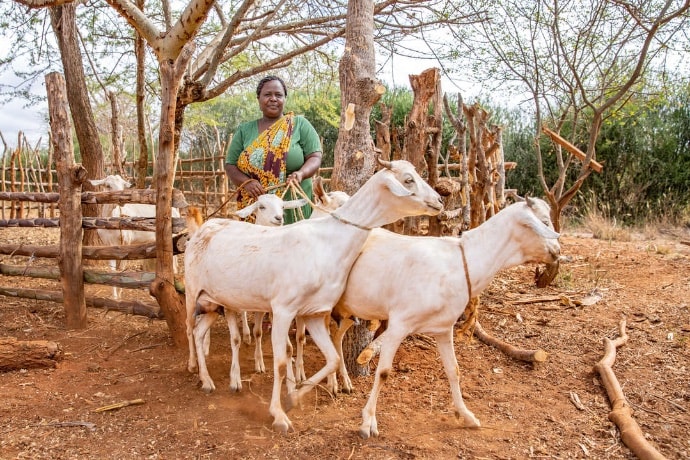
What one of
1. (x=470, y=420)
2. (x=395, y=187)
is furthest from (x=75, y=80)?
(x=470, y=420)

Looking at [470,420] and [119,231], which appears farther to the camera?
[119,231]

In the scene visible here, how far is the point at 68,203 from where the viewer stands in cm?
530

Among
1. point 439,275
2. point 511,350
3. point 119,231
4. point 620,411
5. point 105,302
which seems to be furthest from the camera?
point 119,231

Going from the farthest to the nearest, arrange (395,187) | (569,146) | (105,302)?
(569,146), (105,302), (395,187)

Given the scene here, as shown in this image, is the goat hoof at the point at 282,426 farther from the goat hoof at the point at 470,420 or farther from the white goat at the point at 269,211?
the goat hoof at the point at 470,420

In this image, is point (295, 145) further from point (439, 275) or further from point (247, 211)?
point (439, 275)

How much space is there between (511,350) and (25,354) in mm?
4003

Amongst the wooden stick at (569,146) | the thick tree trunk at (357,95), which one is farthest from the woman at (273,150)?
the wooden stick at (569,146)

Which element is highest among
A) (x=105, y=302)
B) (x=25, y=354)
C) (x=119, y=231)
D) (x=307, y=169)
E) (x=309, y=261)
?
(x=307, y=169)

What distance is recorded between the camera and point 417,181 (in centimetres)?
325

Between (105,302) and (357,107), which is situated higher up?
(357,107)

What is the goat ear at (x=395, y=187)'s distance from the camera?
3174mm

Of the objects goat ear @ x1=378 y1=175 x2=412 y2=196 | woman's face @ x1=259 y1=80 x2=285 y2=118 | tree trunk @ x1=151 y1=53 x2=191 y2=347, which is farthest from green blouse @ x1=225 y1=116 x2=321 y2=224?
goat ear @ x1=378 y1=175 x2=412 y2=196

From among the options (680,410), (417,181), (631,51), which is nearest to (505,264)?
(417,181)
